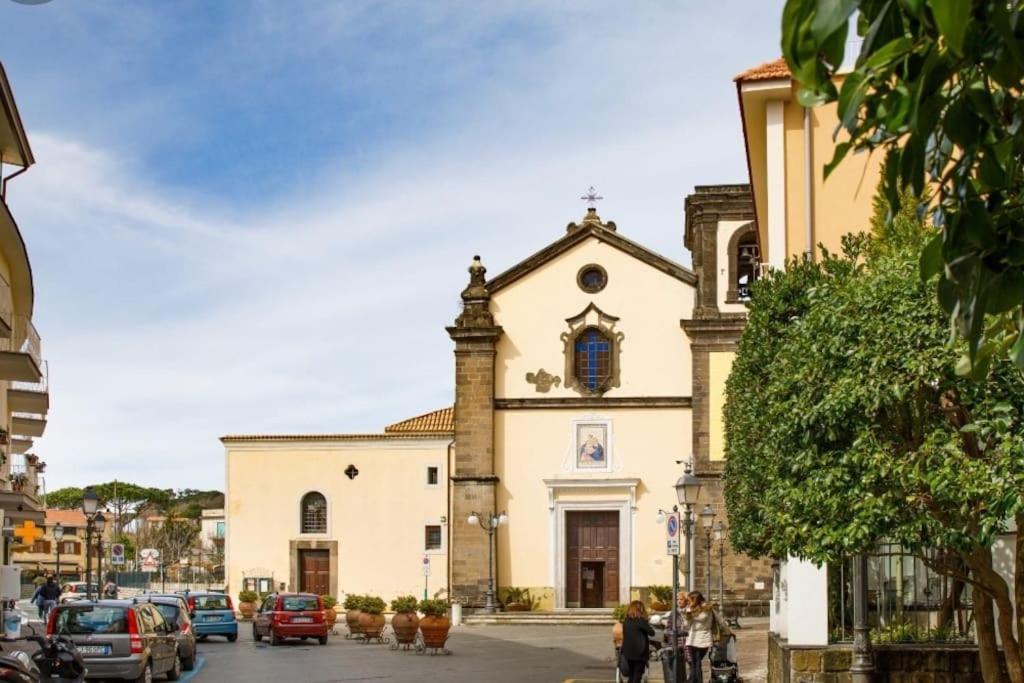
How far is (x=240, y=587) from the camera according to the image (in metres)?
54.6

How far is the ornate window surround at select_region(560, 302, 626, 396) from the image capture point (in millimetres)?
49438

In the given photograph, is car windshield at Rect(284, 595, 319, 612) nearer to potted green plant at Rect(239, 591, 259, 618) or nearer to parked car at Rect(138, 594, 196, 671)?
parked car at Rect(138, 594, 196, 671)

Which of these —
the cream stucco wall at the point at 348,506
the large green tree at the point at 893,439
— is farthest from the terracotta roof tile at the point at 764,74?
the cream stucco wall at the point at 348,506

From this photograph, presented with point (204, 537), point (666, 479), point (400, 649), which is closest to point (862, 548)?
point (400, 649)

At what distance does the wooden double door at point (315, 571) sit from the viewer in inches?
2116

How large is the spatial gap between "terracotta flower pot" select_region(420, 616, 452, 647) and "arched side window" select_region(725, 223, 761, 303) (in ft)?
65.0

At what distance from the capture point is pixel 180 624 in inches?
1050

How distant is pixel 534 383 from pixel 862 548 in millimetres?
35985

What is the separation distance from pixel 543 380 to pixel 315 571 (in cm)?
1150

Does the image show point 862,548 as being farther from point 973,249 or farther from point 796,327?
point 973,249

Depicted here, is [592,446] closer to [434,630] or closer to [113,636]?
[434,630]

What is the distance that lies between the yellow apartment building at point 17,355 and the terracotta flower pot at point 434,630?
890cm

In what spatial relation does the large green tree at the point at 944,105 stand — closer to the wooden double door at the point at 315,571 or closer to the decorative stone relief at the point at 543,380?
the decorative stone relief at the point at 543,380

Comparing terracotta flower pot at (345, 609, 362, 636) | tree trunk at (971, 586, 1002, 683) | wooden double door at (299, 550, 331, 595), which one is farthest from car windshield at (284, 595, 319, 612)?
tree trunk at (971, 586, 1002, 683)
